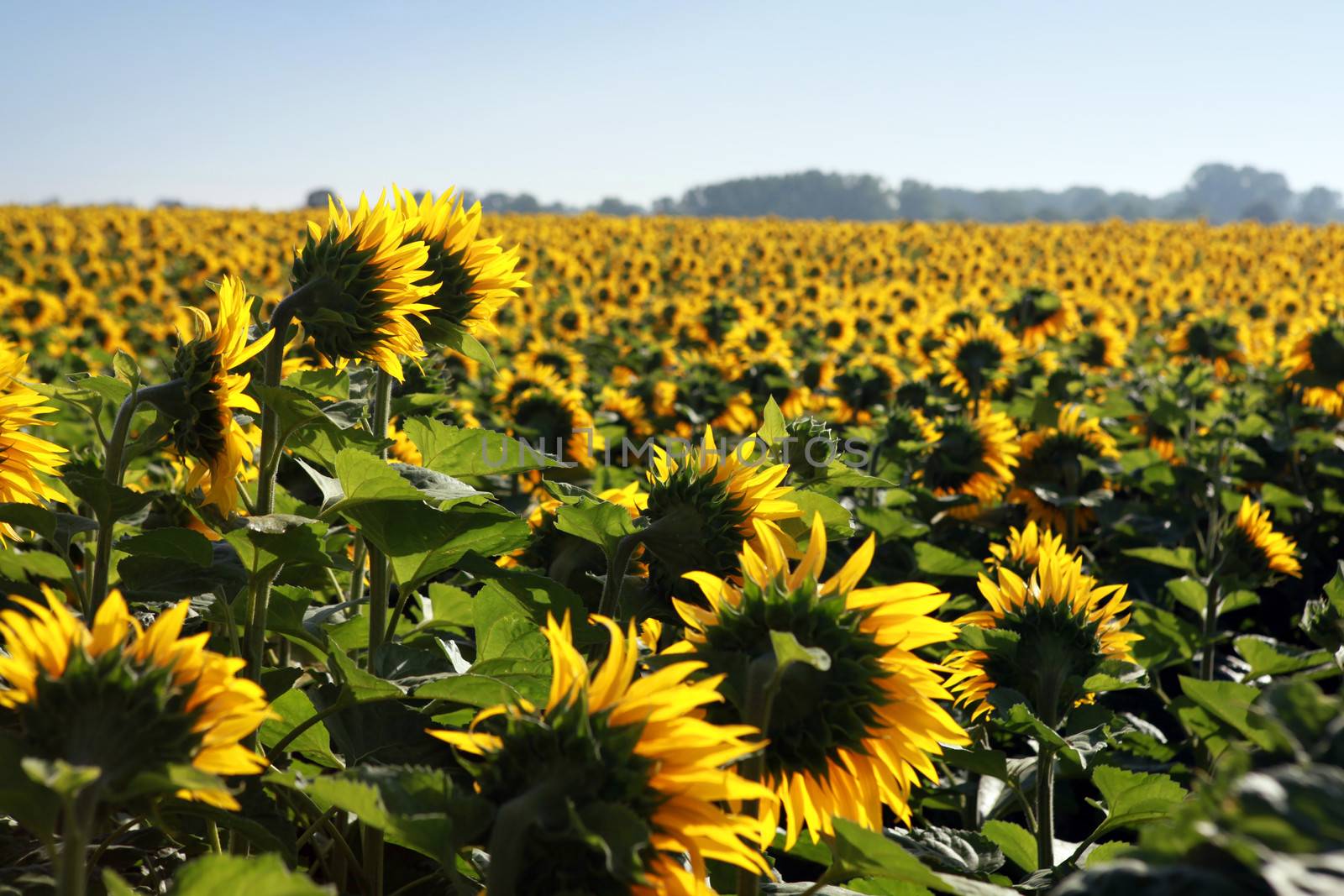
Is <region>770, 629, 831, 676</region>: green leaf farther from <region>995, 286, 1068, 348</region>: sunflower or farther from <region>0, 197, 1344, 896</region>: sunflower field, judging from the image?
<region>995, 286, 1068, 348</region>: sunflower

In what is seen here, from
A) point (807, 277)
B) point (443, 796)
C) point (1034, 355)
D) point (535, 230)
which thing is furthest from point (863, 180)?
point (443, 796)

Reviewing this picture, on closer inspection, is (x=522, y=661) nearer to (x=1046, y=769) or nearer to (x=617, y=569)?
(x=617, y=569)

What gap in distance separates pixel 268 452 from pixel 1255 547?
2896 mm

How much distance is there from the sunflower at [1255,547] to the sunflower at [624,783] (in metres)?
2.84

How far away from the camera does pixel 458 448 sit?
5.59ft

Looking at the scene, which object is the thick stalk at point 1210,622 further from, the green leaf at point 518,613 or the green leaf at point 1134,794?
the green leaf at point 518,613

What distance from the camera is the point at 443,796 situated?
0.93 meters

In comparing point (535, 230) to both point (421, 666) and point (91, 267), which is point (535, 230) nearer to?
point (91, 267)

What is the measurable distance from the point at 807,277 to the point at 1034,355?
9221 millimetres

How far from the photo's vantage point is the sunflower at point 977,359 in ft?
16.9

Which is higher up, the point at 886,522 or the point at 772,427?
the point at 772,427

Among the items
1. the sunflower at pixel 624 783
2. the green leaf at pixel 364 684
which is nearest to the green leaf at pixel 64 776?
the sunflower at pixel 624 783

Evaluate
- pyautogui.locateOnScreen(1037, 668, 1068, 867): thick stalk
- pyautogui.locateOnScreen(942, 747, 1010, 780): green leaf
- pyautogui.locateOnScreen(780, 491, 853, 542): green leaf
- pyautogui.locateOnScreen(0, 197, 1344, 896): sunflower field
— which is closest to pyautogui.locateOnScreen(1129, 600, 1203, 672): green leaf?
pyautogui.locateOnScreen(0, 197, 1344, 896): sunflower field

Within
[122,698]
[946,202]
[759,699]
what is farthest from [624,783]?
[946,202]
